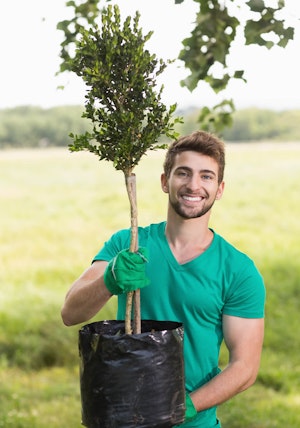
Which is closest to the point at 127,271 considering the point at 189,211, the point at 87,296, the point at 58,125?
the point at 87,296

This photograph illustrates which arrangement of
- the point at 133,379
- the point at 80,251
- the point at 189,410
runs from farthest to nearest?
the point at 80,251
the point at 189,410
the point at 133,379

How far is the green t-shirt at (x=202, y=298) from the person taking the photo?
9.45 feet

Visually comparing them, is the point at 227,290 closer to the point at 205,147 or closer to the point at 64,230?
the point at 205,147

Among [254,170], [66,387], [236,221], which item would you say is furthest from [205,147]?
[254,170]

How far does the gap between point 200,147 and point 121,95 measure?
49 centimetres

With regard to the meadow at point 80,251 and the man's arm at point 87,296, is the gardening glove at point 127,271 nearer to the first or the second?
the man's arm at point 87,296

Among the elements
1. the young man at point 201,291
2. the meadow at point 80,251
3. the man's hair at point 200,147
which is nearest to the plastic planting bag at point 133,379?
the young man at point 201,291

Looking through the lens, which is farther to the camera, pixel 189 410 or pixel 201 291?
pixel 201 291

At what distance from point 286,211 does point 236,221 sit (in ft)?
3.30

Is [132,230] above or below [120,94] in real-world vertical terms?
below

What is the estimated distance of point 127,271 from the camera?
248 cm

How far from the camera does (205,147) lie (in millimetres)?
2863

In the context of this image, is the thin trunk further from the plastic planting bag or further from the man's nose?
the man's nose

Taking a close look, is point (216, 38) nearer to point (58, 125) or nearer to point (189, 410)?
point (189, 410)
